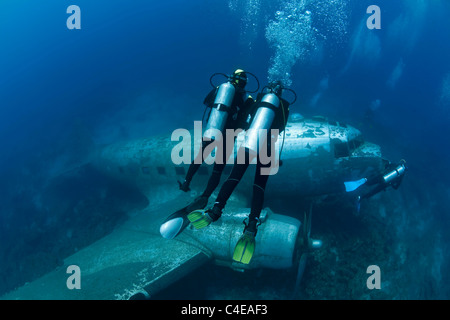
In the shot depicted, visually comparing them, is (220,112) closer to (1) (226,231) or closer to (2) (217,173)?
(2) (217,173)

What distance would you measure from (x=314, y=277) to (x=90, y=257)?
7.86 m

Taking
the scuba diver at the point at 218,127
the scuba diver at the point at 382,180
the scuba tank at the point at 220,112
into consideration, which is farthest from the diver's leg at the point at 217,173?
the scuba diver at the point at 382,180

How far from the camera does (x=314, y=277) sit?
8.47 metres

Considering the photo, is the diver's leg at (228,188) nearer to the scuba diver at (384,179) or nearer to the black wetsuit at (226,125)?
the black wetsuit at (226,125)

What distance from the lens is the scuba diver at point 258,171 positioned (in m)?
4.16

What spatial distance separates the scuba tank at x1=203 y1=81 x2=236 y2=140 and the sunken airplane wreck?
12.1ft

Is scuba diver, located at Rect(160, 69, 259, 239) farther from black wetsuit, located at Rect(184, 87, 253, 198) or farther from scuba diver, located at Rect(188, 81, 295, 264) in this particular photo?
scuba diver, located at Rect(188, 81, 295, 264)

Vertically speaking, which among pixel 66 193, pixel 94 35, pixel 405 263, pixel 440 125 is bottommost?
pixel 405 263

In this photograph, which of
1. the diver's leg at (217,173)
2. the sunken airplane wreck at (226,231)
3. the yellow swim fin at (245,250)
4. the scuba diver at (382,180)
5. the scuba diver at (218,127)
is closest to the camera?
the yellow swim fin at (245,250)

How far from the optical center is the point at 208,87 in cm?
2733

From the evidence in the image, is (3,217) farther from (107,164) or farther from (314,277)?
(314,277)

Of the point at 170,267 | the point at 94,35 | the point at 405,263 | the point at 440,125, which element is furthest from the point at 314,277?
the point at 94,35

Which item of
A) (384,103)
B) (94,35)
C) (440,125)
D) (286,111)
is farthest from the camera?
(94,35)

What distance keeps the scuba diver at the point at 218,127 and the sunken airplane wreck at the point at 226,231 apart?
295 centimetres
